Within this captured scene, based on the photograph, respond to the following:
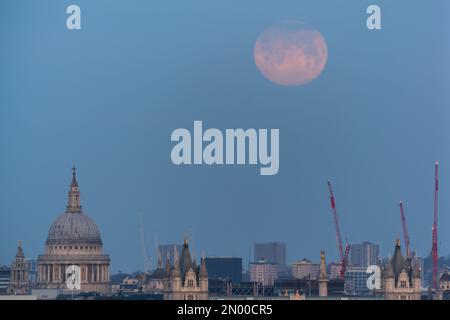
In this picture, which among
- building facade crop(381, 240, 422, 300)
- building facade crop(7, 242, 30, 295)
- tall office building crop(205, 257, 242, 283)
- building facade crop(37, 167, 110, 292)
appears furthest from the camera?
building facade crop(37, 167, 110, 292)

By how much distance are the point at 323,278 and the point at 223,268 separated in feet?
27.0

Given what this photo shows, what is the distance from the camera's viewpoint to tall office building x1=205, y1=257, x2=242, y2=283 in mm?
130375

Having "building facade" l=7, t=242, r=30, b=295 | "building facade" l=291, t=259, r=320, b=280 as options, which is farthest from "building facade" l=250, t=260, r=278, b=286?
"building facade" l=7, t=242, r=30, b=295

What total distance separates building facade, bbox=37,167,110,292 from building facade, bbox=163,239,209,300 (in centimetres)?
1532

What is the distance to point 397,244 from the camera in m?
121

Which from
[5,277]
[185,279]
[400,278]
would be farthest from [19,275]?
[400,278]

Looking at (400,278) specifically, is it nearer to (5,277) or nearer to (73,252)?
(5,277)

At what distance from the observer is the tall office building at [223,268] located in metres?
130

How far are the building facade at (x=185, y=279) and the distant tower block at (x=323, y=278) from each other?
726 cm

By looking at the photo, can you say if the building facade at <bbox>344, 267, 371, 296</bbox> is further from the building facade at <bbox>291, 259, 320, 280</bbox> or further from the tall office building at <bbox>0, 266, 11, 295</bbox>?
the tall office building at <bbox>0, 266, 11, 295</bbox>

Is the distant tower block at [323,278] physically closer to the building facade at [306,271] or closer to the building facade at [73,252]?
the building facade at [306,271]

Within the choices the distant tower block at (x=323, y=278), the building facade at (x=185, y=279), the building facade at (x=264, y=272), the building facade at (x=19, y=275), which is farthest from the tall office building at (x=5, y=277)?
the distant tower block at (x=323, y=278)
